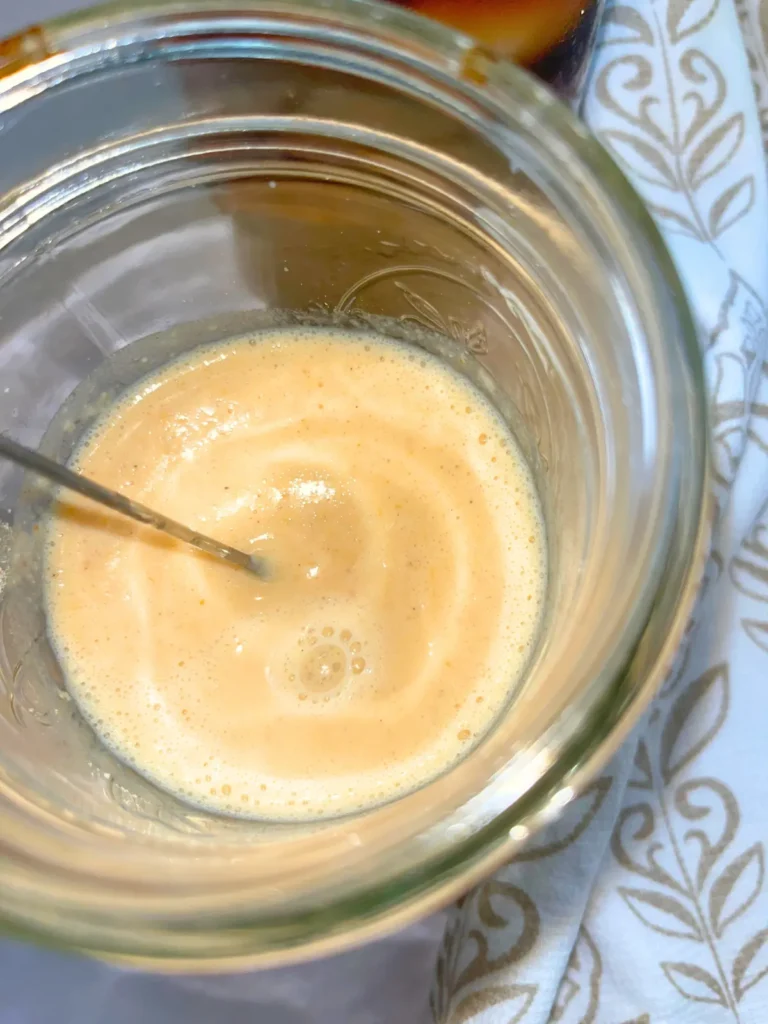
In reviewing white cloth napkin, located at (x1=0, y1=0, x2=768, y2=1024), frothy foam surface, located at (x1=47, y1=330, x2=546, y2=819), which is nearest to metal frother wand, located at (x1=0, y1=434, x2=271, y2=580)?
frothy foam surface, located at (x1=47, y1=330, x2=546, y2=819)

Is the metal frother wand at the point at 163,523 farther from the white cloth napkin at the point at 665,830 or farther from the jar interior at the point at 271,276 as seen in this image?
the white cloth napkin at the point at 665,830

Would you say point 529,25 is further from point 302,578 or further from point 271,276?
point 302,578

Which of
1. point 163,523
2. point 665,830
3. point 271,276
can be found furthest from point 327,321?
point 665,830

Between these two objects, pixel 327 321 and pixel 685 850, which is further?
pixel 327 321

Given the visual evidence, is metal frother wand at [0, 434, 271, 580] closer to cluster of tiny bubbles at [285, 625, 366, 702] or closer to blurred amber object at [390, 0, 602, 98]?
cluster of tiny bubbles at [285, 625, 366, 702]

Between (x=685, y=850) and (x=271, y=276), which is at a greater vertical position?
(x=271, y=276)

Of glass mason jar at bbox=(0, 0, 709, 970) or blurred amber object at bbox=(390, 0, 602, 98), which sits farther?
blurred amber object at bbox=(390, 0, 602, 98)
